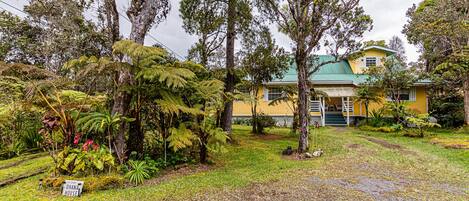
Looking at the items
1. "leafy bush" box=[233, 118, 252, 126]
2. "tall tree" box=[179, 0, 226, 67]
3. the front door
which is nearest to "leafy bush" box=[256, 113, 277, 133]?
"tall tree" box=[179, 0, 226, 67]

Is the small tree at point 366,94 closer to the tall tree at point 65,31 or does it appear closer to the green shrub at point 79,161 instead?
the tall tree at point 65,31

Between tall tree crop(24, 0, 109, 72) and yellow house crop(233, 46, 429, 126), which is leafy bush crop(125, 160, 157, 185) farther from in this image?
yellow house crop(233, 46, 429, 126)

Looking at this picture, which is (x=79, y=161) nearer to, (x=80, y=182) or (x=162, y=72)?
(x=80, y=182)

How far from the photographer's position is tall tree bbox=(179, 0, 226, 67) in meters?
10.3

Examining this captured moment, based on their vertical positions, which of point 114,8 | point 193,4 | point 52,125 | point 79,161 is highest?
point 193,4

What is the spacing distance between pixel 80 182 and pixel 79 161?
48 centimetres

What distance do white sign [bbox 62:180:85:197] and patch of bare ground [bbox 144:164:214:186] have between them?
1059mm

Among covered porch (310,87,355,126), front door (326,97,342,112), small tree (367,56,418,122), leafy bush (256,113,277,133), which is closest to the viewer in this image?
leafy bush (256,113,277,133)

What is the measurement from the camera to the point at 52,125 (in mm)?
4723

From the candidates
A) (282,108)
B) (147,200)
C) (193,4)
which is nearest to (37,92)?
(147,200)

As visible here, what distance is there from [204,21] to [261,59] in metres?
3.23

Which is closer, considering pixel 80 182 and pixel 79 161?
pixel 80 182

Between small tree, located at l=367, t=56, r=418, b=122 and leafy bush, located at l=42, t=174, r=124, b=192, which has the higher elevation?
small tree, located at l=367, t=56, r=418, b=122

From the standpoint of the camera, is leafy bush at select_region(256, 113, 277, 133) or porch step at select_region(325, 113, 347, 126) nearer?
leafy bush at select_region(256, 113, 277, 133)
